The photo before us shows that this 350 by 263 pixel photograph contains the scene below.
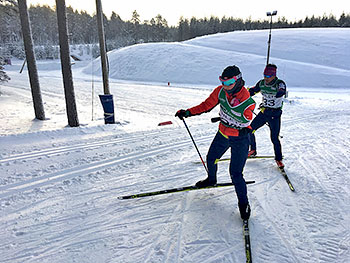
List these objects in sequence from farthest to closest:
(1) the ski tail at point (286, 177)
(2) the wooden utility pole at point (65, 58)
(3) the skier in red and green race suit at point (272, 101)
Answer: (2) the wooden utility pole at point (65, 58), (3) the skier in red and green race suit at point (272, 101), (1) the ski tail at point (286, 177)

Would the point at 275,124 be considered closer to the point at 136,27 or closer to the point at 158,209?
the point at 158,209

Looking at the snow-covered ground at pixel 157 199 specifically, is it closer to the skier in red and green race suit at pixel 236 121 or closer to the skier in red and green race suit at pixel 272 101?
the skier in red and green race suit at pixel 236 121

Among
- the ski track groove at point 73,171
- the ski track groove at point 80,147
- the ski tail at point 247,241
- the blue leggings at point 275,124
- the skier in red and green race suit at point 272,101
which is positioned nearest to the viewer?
the ski tail at point 247,241

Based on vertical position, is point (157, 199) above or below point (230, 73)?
below

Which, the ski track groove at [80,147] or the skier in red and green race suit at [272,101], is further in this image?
the ski track groove at [80,147]

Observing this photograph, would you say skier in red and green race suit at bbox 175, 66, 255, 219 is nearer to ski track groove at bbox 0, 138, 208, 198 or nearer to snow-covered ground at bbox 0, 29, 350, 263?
snow-covered ground at bbox 0, 29, 350, 263

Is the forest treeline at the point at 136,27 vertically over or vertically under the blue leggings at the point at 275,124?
over

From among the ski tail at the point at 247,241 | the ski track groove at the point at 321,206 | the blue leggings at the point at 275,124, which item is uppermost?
the blue leggings at the point at 275,124

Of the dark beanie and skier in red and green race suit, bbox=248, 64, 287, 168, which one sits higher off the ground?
the dark beanie

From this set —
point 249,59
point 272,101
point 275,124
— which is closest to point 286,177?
point 275,124


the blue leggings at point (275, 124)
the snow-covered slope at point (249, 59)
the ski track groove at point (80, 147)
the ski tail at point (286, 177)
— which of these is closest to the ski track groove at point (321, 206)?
the ski tail at point (286, 177)

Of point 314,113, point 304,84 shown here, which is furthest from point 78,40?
point 314,113

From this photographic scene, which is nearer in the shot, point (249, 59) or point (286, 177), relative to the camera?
point (286, 177)

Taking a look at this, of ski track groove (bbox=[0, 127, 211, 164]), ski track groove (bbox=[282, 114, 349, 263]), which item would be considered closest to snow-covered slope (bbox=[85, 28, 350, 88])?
ski track groove (bbox=[0, 127, 211, 164])
